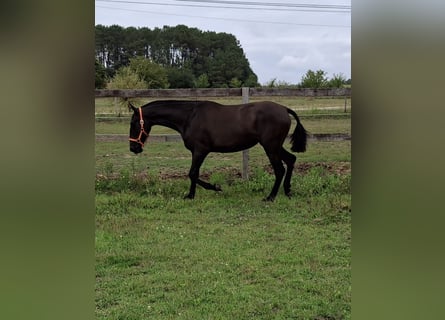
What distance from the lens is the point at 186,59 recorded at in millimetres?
13367

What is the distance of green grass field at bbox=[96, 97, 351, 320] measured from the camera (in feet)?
7.53

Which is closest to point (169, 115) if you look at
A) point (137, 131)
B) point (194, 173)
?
point (137, 131)

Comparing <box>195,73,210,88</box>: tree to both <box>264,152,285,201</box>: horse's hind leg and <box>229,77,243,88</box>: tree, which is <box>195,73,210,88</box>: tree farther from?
<box>264,152,285,201</box>: horse's hind leg

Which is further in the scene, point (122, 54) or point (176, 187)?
point (122, 54)

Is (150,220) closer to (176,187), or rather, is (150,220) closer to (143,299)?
(176,187)

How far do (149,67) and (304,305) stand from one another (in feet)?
34.1

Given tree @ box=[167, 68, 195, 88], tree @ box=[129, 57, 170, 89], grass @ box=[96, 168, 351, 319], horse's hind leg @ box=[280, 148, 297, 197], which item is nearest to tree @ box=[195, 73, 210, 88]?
tree @ box=[167, 68, 195, 88]

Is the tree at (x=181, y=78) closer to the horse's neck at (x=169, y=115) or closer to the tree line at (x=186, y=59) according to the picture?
the tree line at (x=186, y=59)

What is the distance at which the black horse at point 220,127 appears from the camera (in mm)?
5180

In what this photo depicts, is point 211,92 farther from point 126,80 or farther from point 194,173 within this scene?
Answer: point 126,80

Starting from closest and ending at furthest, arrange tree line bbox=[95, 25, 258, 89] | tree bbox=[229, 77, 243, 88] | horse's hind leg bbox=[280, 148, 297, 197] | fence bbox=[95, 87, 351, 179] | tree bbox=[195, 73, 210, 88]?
horse's hind leg bbox=[280, 148, 297, 197] < fence bbox=[95, 87, 351, 179] < tree line bbox=[95, 25, 258, 89] < tree bbox=[195, 73, 210, 88] < tree bbox=[229, 77, 243, 88]

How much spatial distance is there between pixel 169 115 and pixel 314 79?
7158 mm
